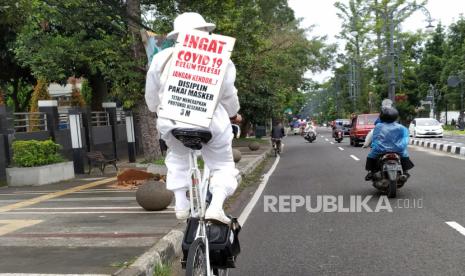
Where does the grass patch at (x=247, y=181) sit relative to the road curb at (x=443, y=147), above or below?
above

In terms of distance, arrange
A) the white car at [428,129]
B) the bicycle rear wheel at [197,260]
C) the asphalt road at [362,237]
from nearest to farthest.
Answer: the bicycle rear wheel at [197,260] → the asphalt road at [362,237] → the white car at [428,129]

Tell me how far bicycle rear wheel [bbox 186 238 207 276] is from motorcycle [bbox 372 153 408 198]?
6.34m

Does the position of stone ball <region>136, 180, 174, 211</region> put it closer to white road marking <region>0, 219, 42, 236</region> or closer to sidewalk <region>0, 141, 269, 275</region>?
sidewalk <region>0, 141, 269, 275</region>

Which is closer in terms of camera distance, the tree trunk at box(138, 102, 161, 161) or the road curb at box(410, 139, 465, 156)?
the tree trunk at box(138, 102, 161, 161)

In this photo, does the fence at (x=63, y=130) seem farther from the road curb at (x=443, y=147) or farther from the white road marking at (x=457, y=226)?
the road curb at (x=443, y=147)

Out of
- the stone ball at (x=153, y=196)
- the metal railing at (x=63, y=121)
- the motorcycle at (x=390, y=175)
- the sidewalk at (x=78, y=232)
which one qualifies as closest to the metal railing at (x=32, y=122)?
the metal railing at (x=63, y=121)

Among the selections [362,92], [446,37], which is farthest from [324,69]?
[446,37]

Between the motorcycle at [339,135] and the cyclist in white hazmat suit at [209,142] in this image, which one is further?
the motorcycle at [339,135]

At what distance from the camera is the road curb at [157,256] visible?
4798 millimetres

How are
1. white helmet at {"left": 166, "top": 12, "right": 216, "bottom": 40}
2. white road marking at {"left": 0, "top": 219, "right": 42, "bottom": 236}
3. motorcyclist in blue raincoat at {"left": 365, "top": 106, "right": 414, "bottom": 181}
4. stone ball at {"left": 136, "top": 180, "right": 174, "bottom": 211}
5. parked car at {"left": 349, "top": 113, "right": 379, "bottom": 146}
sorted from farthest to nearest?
parked car at {"left": 349, "top": 113, "right": 379, "bottom": 146} → motorcyclist in blue raincoat at {"left": 365, "top": 106, "right": 414, "bottom": 181} → stone ball at {"left": 136, "top": 180, "right": 174, "bottom": 211} → white road marking at {"left": 0, "top": 219, "right": 42, "bottom": 236} → white helmet at {"left": 166, "top": 12, "right": 216, "bottom": 40}

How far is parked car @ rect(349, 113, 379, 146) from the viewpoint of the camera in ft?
88.4

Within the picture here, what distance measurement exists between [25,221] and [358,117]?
22.9m

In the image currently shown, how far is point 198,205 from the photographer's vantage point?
3.91 meters

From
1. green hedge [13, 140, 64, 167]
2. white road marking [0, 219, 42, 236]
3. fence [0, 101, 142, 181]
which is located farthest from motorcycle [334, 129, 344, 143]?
white road marking [0, 219, 42, 236]
